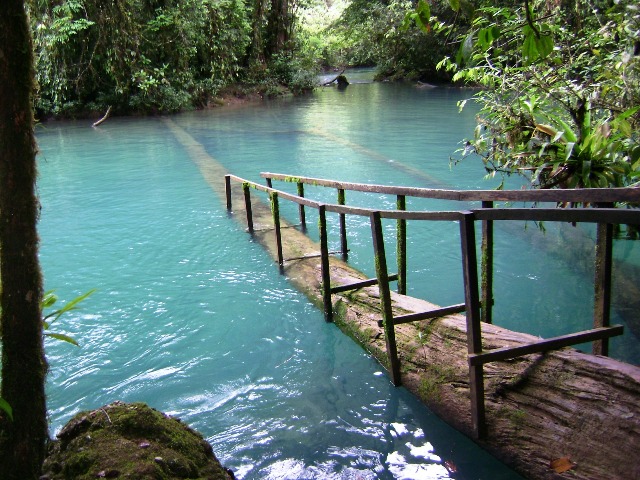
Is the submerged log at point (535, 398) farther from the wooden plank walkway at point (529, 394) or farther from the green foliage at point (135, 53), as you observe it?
the green foliage at point (135, 53)

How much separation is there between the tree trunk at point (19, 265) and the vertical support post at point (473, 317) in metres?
2.39

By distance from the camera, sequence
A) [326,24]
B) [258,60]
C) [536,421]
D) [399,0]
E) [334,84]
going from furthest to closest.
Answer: [326,24]
[334,84]
[399,0]
[258,60]
[536,421]

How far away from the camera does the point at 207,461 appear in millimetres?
2896

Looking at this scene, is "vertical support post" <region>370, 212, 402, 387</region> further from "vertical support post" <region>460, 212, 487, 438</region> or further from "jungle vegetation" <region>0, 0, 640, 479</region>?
"jungle vegetation" <region>0, 0, 640, 479</region>

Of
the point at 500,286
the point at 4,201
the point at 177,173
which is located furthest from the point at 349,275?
the point at 177,173

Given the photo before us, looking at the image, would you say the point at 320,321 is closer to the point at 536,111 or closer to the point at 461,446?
the point at 461,446

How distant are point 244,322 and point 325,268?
44.9 inches

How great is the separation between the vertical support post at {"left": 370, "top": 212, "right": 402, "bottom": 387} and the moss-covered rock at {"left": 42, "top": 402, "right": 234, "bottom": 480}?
1874 millimetres

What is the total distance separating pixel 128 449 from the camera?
103 inches

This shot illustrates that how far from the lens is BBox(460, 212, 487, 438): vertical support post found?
3.51 m

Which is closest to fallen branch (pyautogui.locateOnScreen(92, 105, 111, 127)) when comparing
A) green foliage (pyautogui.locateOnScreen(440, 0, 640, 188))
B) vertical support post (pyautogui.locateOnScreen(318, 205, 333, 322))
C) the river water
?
the river water

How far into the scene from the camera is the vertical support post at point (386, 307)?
4.50 metres

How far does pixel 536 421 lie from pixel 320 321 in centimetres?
297

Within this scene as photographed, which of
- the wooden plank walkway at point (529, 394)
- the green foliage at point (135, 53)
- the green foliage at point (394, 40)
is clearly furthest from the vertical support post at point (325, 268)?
the green foliage at point (394, 40)
